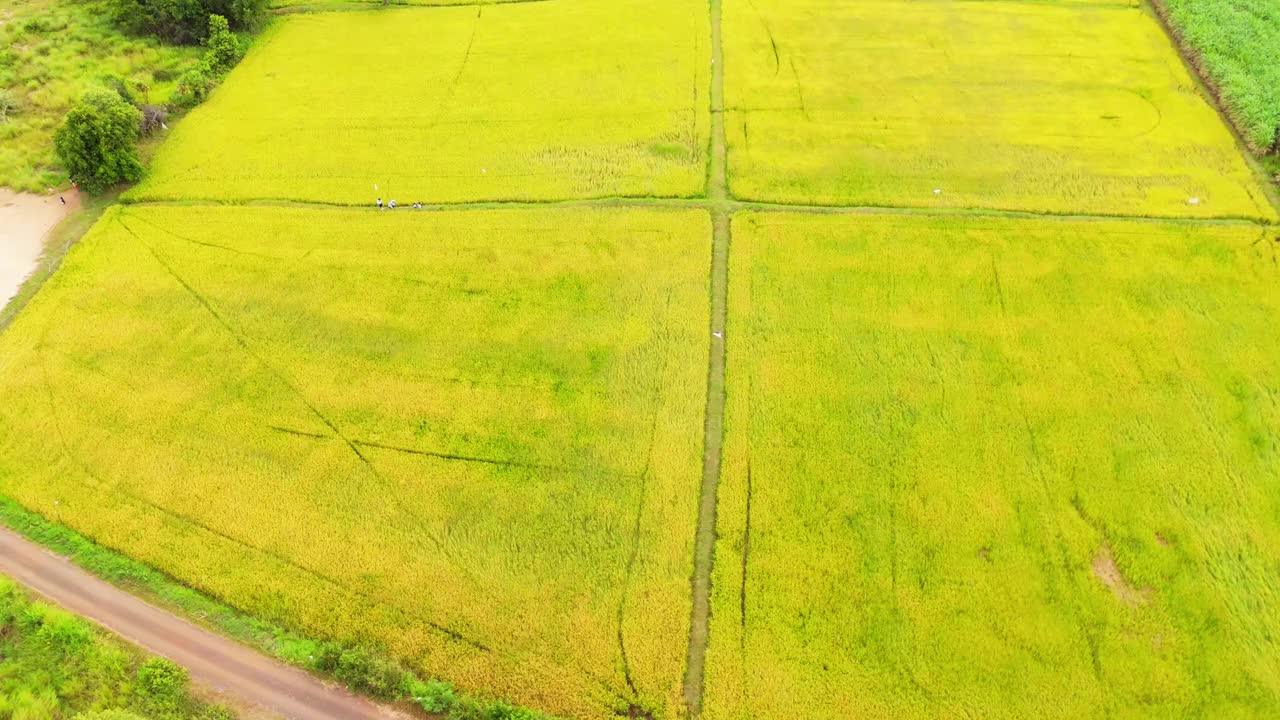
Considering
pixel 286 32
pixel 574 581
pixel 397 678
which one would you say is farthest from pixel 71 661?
pixel 286 32

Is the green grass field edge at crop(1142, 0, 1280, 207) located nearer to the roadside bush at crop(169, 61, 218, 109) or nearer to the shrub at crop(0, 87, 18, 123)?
the roadside bush at crop(169, 61, 218, 109)

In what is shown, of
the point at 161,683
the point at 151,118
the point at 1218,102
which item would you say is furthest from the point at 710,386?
the point at 1218,102

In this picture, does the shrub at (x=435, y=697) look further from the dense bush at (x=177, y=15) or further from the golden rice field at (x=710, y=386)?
the dense bush at (x=177, y=15)

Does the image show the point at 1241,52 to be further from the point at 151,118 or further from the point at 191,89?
the point at 151,118

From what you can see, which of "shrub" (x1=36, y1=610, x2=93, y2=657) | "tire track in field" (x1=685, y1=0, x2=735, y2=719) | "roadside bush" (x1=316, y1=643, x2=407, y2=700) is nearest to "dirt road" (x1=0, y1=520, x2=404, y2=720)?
"roadside bush" (x1=316, y1=643, x2=407, y2=700)

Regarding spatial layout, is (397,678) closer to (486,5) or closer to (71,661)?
(71,661)

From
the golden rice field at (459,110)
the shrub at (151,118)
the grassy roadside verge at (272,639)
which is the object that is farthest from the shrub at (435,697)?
the shrub at (151,118)
